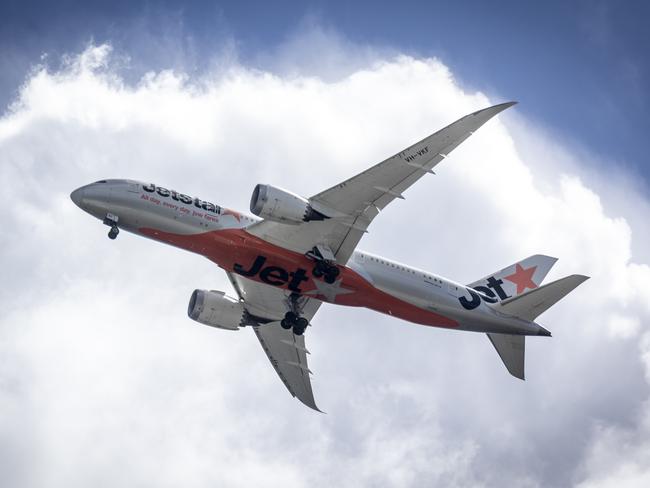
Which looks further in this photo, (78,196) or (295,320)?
(295,320)

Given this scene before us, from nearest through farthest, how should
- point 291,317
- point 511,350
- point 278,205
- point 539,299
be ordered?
1. point 278,205
2. point 539,299
3. point 291,317
4. point 511,350

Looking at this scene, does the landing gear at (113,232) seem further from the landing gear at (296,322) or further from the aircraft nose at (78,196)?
the landing gear at (296,322)

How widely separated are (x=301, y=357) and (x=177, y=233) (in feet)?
55.2

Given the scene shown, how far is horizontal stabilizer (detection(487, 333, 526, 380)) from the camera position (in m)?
53.4

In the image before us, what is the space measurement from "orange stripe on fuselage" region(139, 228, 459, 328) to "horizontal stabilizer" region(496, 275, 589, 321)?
16.9ft

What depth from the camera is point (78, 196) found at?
4709 centimetres

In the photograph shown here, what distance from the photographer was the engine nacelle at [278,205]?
44812 millimetres

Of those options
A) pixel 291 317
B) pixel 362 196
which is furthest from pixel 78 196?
pixel 362 196

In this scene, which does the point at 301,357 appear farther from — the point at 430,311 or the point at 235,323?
the point at 430,311

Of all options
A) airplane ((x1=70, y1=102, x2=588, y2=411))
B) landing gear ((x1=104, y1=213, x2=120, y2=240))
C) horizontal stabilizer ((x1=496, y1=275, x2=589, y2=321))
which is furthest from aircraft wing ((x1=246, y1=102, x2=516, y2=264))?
horizontal stabilizer ((x1=496, y1=275, x2=589, y2=321))

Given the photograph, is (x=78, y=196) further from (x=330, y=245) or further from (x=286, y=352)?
(x=286, y=352)

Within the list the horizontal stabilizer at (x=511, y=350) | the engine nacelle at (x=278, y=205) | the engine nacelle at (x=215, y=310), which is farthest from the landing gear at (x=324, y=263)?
the horizontal stabilizer at (x=511, y=350)

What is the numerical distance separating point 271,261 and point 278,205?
4511 mm

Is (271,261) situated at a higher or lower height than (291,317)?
higher
